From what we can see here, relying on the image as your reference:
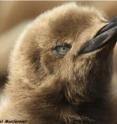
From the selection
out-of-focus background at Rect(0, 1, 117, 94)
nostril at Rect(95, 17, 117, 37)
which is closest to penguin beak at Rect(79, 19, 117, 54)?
nostril at Rect(95, 17, 117, 37)

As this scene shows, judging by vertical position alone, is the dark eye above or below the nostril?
below

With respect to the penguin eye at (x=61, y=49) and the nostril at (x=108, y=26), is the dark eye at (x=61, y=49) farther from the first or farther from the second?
the nostril at (x=108, y=26)

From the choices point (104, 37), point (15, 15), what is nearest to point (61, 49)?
point (104, 37)

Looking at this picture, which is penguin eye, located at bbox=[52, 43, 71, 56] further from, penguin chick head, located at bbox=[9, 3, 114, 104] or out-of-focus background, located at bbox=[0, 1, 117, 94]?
out-of-focus background, located at bbox=[0, 1, 117, 94]

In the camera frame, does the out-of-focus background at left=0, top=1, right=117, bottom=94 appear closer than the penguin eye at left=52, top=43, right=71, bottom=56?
No

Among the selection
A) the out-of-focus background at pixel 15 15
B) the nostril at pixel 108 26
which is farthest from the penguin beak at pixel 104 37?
the out-of-focus background at pixel 15 15

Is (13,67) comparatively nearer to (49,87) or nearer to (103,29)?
(49,87)

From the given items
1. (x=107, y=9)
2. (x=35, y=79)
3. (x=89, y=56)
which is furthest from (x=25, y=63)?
(x=107, y=9)
